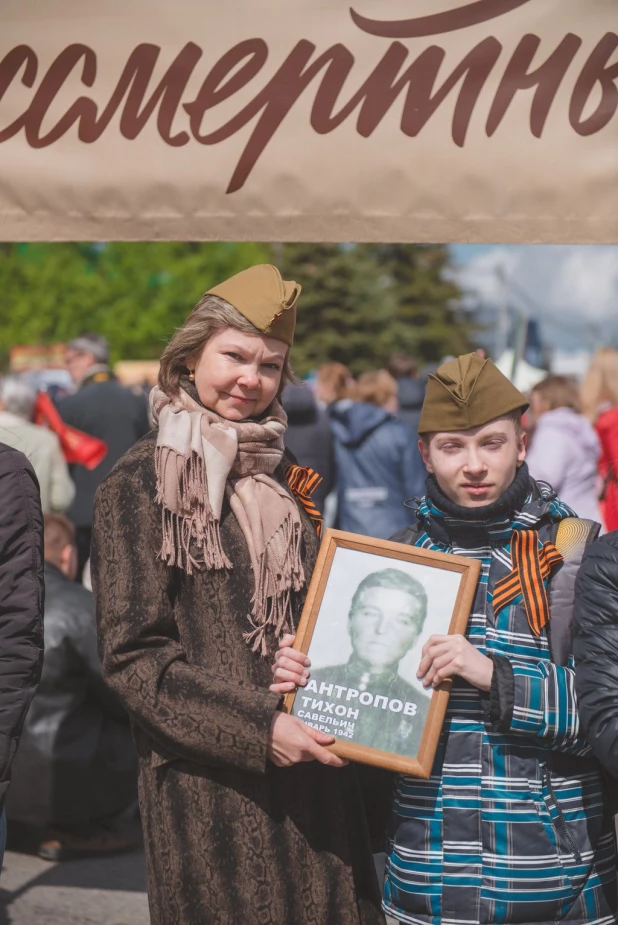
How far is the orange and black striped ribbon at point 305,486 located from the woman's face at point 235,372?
232 millimetres

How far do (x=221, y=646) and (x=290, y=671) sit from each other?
0.62ft

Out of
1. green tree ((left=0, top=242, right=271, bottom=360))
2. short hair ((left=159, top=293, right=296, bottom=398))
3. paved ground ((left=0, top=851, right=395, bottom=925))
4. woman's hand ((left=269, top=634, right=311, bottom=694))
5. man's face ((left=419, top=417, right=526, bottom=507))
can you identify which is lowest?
paved ground ((left=0, top=851, right=395, bottom=925))

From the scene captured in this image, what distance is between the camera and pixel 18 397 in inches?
303

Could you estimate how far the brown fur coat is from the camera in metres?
2.57

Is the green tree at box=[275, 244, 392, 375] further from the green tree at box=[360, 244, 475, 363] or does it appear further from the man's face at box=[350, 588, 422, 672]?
the man's face at box=[350, 588, 422, 672]

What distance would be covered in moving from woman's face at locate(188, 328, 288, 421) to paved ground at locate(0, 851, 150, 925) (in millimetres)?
2681

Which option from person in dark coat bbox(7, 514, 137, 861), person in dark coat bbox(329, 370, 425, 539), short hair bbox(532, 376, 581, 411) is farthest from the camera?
person in dark coat bbox(329, 370, 425, 539)

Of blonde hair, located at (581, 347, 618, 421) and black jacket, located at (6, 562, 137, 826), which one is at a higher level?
blonde hair, located at (581, 347, 618, 421)

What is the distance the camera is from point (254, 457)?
9.16ft

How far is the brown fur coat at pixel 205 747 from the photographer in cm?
257

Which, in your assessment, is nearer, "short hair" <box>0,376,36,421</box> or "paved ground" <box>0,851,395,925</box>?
"paved ground" <box>0,851,395,925</box>

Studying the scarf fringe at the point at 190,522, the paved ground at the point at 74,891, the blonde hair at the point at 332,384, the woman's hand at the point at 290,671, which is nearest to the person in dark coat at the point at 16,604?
the scarf fringe at the point at 190,522

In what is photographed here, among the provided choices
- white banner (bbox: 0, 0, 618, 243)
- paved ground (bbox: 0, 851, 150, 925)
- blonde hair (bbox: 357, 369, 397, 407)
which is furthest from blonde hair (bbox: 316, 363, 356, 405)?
white banner (bbox: 0, 0, 618, 243)

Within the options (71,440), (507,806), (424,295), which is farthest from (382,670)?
(424,295)
